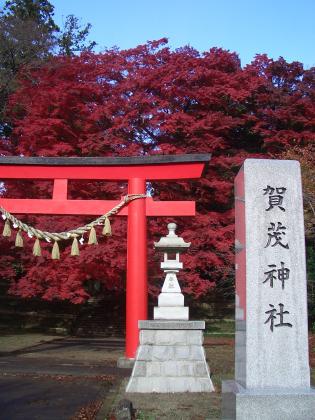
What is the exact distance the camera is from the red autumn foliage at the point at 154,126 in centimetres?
1316

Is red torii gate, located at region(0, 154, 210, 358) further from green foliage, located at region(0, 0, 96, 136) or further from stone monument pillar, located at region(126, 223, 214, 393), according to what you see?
green foliage, located at region(0, 0, 96, 136)

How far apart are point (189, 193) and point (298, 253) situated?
1043cm

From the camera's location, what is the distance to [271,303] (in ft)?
14.2

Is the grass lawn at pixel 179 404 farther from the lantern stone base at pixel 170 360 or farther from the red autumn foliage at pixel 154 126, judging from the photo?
the red autumn foliage at pixel 154 126

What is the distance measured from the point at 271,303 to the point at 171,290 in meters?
3.94

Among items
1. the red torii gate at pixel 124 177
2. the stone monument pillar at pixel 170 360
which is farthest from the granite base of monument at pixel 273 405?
the red torii gate at pixel 124 177

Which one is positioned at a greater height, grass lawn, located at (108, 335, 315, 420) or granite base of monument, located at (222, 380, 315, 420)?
granite base of monument, located at (222, 380, 315, 420)

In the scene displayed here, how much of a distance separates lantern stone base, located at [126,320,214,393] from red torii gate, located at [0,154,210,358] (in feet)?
6.46

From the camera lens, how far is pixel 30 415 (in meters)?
5.65

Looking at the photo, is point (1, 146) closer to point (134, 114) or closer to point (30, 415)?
point (134, 114)

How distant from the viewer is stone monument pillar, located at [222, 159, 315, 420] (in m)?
4.02

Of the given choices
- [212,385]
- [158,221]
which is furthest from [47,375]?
[158,221]

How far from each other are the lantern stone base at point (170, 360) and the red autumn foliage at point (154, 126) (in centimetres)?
486

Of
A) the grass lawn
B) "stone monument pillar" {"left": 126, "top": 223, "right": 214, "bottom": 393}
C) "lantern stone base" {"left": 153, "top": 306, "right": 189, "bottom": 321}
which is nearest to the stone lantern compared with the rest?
"lantern stone base" {"left": 153, "top": 306, "right": 189, "bottom": 321}
